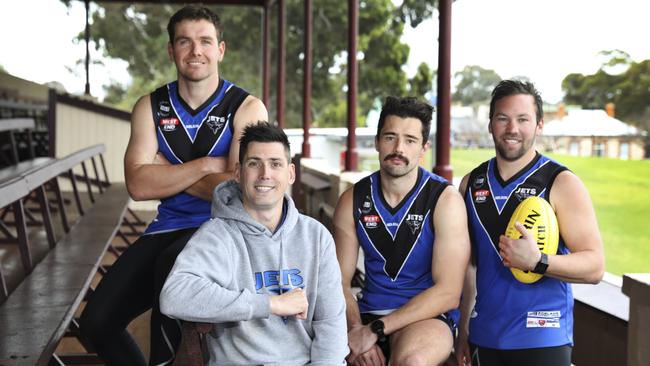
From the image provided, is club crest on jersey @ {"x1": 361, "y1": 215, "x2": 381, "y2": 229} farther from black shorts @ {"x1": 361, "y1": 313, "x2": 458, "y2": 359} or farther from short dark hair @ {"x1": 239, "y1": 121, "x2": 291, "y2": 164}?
short dark hair @ {"x1": 239, "y1": 121, "x2": 291, "y2": 164}

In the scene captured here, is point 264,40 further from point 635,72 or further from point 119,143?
point 635,72

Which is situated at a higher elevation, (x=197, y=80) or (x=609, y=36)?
(x=609, y=36)

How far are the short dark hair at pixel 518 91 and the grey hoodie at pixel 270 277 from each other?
684mm

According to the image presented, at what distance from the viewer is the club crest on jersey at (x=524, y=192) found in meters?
2.25

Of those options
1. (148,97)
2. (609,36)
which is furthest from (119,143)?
(609,36)

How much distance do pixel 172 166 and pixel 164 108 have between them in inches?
8.7

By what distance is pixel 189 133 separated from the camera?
2.59 meters

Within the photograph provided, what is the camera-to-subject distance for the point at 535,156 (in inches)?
91.5

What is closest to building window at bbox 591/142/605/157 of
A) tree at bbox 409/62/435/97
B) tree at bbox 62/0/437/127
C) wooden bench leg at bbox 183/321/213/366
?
wooden bench leg at bbox 183/321/213/366

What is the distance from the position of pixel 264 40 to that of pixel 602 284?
982cm

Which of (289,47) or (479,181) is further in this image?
(289,47)

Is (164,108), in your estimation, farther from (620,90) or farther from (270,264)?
(620,90)

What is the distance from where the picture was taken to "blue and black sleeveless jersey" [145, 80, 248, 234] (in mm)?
2568

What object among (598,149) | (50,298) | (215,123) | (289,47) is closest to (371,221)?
(215,123)
